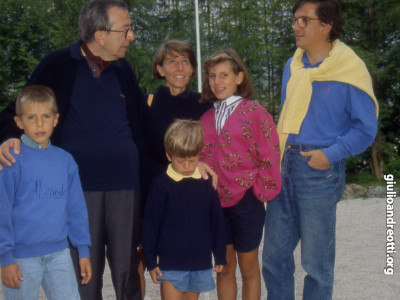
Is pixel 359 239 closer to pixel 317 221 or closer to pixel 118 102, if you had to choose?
pixel 317 221

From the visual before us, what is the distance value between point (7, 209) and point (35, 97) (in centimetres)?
63

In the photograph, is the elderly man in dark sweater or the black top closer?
the elderly man in dark sweater

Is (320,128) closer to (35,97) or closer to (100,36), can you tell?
(100,36)

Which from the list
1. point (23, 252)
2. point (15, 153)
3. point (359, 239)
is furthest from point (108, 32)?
point (359, 239)

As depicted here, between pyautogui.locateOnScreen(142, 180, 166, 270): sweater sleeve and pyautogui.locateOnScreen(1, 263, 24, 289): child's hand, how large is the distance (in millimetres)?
805

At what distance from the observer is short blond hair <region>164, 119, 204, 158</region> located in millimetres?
3174

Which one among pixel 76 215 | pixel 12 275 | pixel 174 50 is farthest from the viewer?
pixel 174 50

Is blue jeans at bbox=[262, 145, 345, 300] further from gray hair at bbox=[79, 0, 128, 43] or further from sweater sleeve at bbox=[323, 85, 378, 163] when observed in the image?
gray hair at bbox=[79, 0, 128, 43]

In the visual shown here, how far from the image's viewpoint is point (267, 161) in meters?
3.41

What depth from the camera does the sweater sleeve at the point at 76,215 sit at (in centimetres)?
296

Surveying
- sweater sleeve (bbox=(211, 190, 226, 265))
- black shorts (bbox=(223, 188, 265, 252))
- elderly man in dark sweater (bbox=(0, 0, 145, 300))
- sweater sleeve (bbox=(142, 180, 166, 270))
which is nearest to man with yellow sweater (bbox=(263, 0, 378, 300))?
black shorts (bbox=(223, 188, 265, 252))

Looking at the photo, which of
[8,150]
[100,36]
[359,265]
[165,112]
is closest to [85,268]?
[8,150]

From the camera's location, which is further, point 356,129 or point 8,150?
point 356,129

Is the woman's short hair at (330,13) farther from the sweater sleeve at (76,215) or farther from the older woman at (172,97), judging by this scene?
the sweater sleeve at (76,215)
